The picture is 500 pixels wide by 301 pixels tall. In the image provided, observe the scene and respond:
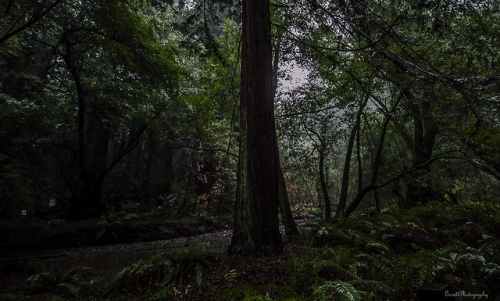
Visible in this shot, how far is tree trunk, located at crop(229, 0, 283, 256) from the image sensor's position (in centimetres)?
327

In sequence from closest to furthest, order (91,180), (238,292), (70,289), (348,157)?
(238,292)
(70,289)
(348,157)
(91,180)

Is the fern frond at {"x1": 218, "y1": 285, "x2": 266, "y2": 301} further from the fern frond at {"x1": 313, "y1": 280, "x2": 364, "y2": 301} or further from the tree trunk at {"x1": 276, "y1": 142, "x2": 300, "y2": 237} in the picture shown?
the tree trunk at {"x1": 276, "y1": 142, "x2": 300, "y2": 237}

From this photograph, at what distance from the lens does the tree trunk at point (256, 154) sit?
3270 mm

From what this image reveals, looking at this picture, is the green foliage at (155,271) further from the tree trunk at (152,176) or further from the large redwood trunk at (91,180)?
the large redwood trunk at (91,180)

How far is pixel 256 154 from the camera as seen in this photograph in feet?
11.1

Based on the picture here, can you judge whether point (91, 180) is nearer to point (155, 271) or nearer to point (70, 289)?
point (70, 289)

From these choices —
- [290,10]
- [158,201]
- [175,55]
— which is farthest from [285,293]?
[158,201]

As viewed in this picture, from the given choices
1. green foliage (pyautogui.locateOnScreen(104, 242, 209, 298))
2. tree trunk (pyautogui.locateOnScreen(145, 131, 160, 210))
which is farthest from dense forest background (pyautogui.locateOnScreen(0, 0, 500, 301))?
tree trunk (pyautogui.locateOnScreen(145, 131, 160, 210))

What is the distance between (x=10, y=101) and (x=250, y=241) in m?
9.82

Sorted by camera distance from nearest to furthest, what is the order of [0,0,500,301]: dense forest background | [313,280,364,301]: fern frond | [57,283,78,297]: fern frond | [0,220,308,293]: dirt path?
1. [313,280,364,301]: fern frond
2. [0,0,500,301]: dense forest background
3. [57,283,78,297]: fern frond
4. [0,220,308,293]: dirt path

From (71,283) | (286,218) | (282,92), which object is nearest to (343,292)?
(286,218)

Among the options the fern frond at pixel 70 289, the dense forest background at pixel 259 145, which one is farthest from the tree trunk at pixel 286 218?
the fern frond at pixel 70 289

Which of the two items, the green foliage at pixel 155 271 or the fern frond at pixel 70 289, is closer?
the green foliage at pixel 155 271

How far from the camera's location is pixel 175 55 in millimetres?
9016
